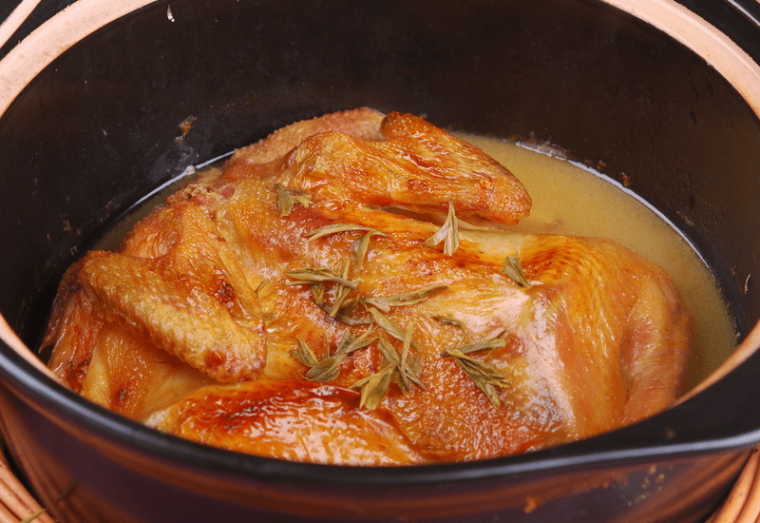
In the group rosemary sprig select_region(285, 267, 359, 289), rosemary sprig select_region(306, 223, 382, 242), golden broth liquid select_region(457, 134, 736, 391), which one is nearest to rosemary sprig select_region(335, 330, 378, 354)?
rosemary sprig select_region(285, 267, 359, 289)

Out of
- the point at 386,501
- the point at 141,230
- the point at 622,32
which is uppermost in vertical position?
the point at 622,32

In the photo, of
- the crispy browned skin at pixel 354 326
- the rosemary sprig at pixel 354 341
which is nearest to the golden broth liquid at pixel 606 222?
the crispy browned skin at pixel 354 326

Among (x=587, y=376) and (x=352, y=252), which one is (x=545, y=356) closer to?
(x=587, y=376)

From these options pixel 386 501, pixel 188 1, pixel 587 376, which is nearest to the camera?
pixel 386 501

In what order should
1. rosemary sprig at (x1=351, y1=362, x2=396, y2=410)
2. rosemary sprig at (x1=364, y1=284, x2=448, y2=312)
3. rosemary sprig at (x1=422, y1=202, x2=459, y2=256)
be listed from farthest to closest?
rosemary sprig at (x1=422, y1=202, x2=459, y2=256) < rosemary sprig at (x1=364, y1=284, x2=448, y2=312) < rosemary sprig at (x1=351, y1=362, x2=396, y2=410)

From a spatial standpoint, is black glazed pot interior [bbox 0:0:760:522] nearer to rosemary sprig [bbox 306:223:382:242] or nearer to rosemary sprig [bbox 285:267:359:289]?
rosemary sprig [bbox 285:267:359:289]

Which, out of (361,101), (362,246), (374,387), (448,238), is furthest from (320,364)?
(361,101)

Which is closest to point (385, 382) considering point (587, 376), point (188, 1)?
point (587, 376)
